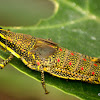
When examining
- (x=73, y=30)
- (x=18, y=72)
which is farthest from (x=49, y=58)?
(x=73, y=30)

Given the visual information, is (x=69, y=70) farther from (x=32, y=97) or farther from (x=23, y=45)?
(x=32, y=97)

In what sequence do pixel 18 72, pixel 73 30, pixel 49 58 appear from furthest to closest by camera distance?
pixel 73 30 < pixel 18 72 < pixel 49 58

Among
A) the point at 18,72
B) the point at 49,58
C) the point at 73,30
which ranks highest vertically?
the point at 73,30

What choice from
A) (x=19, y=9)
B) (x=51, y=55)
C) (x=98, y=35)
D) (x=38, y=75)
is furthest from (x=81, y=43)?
(x=19, y=9)

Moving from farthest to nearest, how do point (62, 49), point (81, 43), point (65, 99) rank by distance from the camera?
point (65, 99)
point (81, 43)
point (62, 49)

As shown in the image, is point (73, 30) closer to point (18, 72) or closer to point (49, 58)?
point (49, 58)

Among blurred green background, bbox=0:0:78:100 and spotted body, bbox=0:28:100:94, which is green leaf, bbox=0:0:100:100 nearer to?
spotted body, bbox=0:28:100:94

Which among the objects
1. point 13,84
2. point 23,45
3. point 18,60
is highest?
point 23,45
